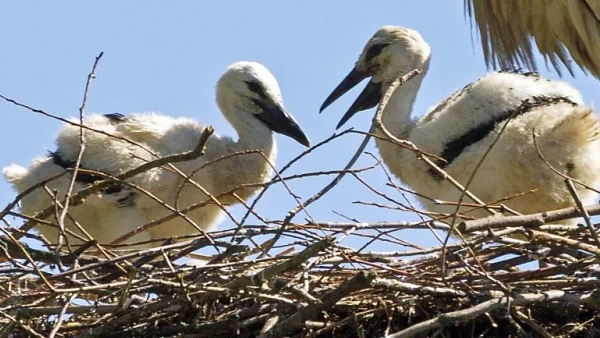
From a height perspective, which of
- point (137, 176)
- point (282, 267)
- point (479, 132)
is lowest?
point (282, 267)

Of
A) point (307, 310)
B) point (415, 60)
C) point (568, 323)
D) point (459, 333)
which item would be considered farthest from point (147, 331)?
point (415, 60)

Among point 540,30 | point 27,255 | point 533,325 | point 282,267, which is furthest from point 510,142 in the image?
point 27,255

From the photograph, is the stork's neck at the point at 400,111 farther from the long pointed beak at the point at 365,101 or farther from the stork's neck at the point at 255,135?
the stork's neck at the point at 255,135

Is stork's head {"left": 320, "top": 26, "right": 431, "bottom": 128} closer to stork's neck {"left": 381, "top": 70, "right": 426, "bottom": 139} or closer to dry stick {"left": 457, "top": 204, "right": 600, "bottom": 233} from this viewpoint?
stork's neck {"left": 381, "top": 70, "right": 426, "bottom": 139}

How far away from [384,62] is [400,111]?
1.29 feet

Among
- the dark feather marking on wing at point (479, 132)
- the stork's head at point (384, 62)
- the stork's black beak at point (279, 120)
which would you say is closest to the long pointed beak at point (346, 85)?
the stork's head at point (384, 62)

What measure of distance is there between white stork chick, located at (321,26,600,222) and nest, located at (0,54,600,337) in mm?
883

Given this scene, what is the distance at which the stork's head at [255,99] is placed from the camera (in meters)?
6.57

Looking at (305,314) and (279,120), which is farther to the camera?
(279,120)

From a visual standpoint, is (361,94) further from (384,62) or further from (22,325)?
(22,325)

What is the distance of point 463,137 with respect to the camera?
5.64 m

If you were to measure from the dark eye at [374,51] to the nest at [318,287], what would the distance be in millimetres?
2006

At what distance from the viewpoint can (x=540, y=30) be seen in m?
5.85

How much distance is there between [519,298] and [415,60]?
2483 millimetres
